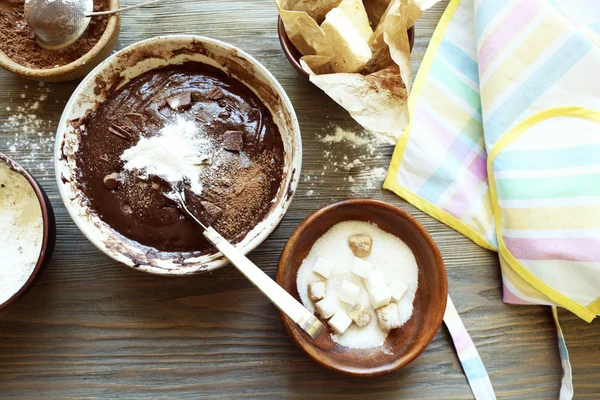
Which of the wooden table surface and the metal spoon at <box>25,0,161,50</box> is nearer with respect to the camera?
the metal spoon at <box>25,0,161,50</box>

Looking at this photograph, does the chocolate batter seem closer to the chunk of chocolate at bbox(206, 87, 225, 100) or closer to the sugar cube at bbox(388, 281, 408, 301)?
the chunk of chocolate at bbox(206, 87, 225, 100)

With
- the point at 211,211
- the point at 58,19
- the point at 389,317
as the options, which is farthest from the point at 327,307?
the point at 58,19

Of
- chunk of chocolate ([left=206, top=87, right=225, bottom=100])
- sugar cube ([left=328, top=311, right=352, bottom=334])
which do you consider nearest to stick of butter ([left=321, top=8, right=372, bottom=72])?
chunk of chocolate ([left=206, top=87, right=225, bottom=100])

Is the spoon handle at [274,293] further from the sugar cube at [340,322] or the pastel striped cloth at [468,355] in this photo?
the pastel striped cloth at [468,355]

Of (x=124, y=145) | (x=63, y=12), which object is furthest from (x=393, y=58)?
(x=63, y=12)

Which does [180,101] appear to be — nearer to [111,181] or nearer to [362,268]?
[111,181]
